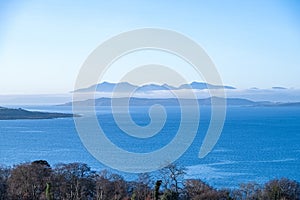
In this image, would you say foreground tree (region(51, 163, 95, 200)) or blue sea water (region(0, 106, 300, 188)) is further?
blue sea water (region(0, 106, 300, 188))

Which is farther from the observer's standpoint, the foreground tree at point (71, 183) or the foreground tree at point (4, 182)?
the foreground tree at point (71, 183)

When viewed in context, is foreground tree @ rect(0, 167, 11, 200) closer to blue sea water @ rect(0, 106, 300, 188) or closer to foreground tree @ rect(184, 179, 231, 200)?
foreground tree @ rect(184, 179, 231, 200)

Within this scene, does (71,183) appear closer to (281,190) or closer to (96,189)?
(96,189)

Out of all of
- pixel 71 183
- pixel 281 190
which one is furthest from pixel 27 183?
pixel 281 190

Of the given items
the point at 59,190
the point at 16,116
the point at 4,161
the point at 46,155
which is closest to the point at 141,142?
the point at 46,155

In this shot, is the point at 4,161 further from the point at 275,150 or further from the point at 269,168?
the point at 275,150

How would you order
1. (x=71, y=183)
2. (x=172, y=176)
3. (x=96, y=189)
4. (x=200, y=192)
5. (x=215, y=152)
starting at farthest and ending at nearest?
(x=215, y=152), (x=172, y=176), (x=71, y=183), (x=96, y=189), (x=200, y=192)

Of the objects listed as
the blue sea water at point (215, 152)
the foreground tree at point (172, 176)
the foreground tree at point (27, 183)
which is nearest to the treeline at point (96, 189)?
the foreground tree at point (27, 183)

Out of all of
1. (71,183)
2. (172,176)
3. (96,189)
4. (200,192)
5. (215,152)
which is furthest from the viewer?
(215,152)

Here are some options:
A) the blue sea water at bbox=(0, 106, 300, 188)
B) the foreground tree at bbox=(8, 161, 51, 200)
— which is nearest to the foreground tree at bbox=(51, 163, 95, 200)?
the foreground tree at bbox=(8, 161, 51, 200)

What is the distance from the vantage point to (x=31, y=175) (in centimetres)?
1291

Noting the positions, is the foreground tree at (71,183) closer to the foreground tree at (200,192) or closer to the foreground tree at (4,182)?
the foreground tree at (4,182)

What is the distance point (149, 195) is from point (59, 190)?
2732mm

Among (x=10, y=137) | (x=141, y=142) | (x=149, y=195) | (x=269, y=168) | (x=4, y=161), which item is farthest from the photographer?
(x=10, y=137)
